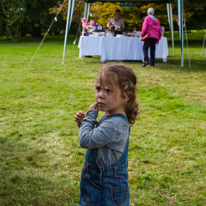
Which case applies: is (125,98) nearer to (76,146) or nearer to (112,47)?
(76,146)

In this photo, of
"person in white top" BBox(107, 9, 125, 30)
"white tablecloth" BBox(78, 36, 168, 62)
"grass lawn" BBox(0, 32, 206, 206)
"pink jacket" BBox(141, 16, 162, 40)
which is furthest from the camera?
"person in white top" BBox(107, 9, 125, 30)

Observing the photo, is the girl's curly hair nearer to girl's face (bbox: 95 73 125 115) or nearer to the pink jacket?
girl's face (bbox: 95 73 125 115)

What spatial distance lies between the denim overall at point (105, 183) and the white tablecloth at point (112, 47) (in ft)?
27.3

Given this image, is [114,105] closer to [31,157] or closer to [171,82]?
[31,157]

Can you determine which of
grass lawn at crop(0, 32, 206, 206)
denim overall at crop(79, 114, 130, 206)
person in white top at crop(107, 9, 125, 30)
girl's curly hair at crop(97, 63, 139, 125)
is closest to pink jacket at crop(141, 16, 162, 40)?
person in white top at crop(107, 9, 125, 30)

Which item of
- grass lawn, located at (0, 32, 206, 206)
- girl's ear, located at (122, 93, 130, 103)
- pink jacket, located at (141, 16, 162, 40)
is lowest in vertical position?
grass lawn, located at (0, 32, 206, 206)

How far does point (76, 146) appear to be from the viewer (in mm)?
3061

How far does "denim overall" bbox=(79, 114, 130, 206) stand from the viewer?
140 cm

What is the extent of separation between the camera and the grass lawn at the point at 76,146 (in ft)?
7.35

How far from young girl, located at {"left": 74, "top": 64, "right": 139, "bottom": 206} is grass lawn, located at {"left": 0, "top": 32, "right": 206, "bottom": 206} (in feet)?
2.57

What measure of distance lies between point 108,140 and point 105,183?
23 centimetres

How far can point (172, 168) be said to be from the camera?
263 cm

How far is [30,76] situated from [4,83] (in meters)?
0.89

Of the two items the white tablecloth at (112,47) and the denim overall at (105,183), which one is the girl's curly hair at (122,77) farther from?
the white tablecloth at (112,47)
